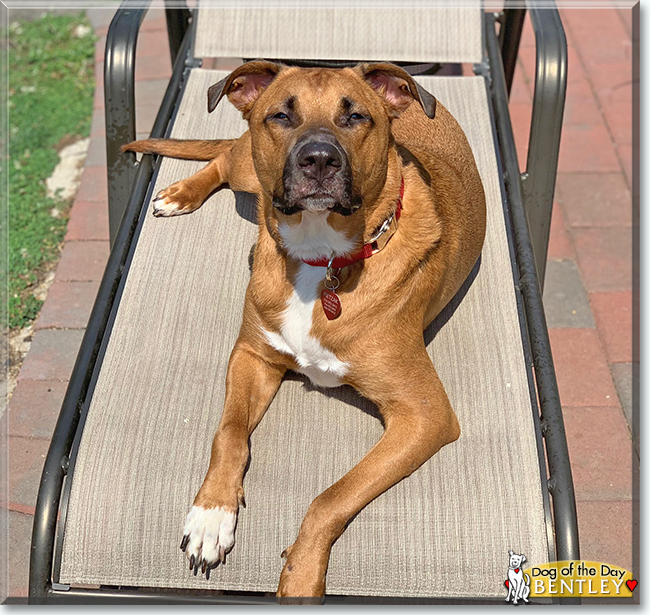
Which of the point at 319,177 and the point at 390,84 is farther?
the point at 390,84

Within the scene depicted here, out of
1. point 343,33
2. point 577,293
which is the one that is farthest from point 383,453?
point 343,33

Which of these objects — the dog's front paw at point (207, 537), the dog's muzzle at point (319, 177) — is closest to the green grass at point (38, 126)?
the dog's front paw at point (207, 537)

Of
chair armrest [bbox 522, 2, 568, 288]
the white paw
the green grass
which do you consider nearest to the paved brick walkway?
the green grass

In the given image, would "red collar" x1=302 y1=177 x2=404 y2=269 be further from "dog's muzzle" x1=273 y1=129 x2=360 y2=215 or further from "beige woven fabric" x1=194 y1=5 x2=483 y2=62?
"beige woven fabric" x1=194 y1=5 x2=483 y2=62

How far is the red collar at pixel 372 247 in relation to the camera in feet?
8.27

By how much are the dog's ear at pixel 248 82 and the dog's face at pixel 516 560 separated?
1.71 meters

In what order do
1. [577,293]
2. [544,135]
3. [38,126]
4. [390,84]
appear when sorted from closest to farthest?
[390,84], [544,135], [577,293], [38,126]

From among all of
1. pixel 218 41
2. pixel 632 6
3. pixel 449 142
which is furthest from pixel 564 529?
pixel 632 6

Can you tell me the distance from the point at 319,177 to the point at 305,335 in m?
0.54

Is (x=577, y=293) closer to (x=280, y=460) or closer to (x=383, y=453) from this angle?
(x=383, y=453)

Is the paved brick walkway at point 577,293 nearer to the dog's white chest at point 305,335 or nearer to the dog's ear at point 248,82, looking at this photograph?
the dog's white chest at point 305,335

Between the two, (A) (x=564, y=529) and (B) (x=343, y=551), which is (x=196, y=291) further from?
(A) (x=564, y=529)

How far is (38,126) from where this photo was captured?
17.5 ft

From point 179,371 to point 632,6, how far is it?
5.35 m
